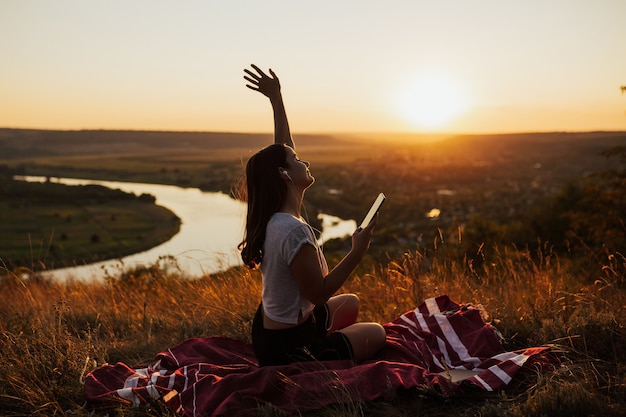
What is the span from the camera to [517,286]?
5062mm

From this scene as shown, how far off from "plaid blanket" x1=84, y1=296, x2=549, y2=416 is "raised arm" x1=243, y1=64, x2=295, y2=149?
5.64ft

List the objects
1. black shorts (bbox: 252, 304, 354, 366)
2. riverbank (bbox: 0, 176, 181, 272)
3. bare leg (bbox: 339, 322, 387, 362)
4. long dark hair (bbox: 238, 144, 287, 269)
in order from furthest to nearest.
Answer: riverbank (bbox: 0, 176, 181, 272) < bare leg (bbox: 339, 322, 387, 362) < black shorts (bbox: 252, 304, 354, 366) < long dark hair (bbox: 238, 144, 287, 269)

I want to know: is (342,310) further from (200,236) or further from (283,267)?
(200,236)

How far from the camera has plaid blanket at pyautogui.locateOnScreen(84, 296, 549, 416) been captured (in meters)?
2.92

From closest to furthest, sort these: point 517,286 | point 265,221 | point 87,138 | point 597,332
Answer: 1. point 265,221
2. point 597,332
3. point 517,286
4. point 87,138

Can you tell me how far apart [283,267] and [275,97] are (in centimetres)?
172

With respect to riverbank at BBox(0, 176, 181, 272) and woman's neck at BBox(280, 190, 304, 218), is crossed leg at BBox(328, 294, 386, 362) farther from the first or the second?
riverbank at BBox(0, 176, 181, 272)

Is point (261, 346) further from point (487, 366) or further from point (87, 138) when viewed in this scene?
point (87, 138)

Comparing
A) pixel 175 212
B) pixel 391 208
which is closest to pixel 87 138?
pixel 175 212

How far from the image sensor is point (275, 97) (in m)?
4.20

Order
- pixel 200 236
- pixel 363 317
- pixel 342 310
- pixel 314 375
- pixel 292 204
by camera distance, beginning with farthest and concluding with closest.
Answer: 1. pixel 200 236
2. pixel 363 317
3. pixel 342 310
4. pixel 292 204
5. pixel 314 375

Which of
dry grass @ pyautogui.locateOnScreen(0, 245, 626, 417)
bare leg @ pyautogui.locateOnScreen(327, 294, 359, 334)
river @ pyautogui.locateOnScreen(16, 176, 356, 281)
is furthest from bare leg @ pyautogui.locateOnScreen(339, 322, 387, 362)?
river @ pyautogui.locateOnScreen(16, 176, 356, 281)

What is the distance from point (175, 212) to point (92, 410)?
5118 centimetres

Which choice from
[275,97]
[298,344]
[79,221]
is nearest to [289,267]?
[298,344]
